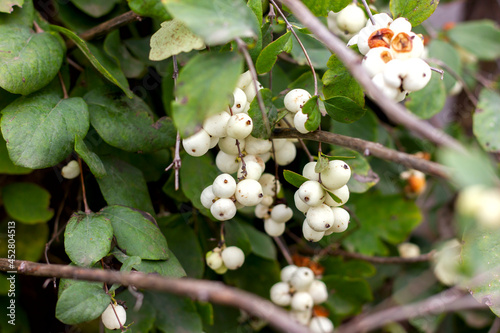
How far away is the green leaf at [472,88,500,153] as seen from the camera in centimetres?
78

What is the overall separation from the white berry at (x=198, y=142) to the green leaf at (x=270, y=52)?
10cm

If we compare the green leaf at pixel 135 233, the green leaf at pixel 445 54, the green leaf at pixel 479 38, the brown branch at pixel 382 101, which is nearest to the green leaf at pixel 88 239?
the green leaf at pixel 135 233

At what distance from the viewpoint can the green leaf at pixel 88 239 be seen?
0.49 m

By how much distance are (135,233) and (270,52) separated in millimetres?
270

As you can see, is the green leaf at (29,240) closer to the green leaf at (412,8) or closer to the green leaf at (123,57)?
the green leaf at (123,57)

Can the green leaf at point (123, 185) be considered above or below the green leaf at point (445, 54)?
above

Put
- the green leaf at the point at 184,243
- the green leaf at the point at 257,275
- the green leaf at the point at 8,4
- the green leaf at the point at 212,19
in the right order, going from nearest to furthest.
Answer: the green leaf at the point at 212,19, the green leaf at the point at 8,4, the green leaf at the point at 184,243, the green leaf at the point at 257,275

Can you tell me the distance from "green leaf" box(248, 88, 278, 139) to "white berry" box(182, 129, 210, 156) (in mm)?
54

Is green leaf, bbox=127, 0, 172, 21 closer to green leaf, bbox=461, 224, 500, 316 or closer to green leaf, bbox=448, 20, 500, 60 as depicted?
green leaf, bbox=461, 224, 500, 316

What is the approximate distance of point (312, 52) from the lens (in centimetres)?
67

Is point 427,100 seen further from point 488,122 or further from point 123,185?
point 123,185

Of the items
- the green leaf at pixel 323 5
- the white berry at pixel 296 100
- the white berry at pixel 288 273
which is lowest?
the white berry at pixel 288 273

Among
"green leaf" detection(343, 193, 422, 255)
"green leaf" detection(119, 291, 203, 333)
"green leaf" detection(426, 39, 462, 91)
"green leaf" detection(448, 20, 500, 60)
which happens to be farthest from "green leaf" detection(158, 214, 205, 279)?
"green leaf" detection(448, 20, 500, 60)

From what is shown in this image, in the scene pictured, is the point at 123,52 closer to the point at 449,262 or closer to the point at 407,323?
the point at 449,262
